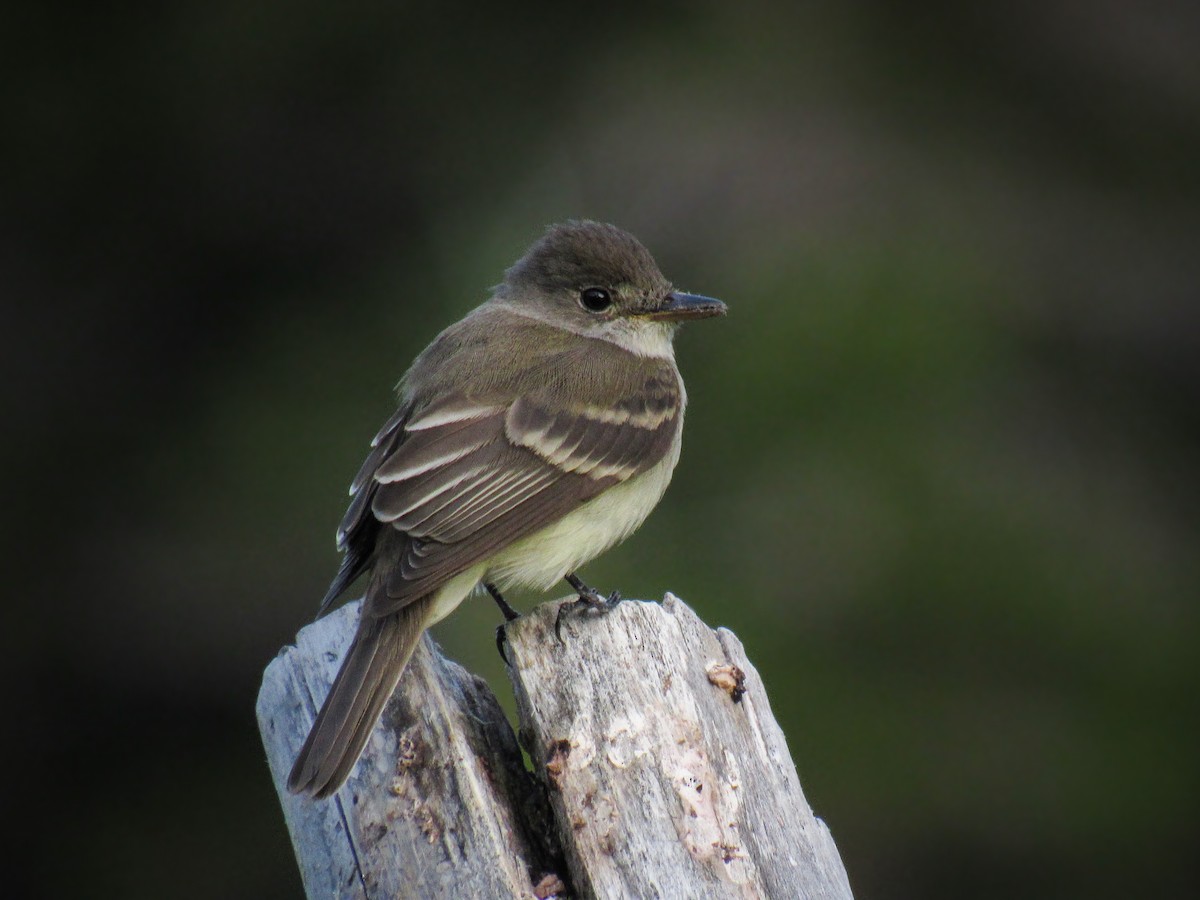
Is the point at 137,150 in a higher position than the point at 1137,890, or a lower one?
higher

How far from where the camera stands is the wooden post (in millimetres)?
2895

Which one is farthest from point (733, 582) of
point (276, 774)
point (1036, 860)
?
point (276, 774)

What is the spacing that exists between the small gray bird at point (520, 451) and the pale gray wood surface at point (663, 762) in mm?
394

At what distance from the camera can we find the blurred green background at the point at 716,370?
21.9ft

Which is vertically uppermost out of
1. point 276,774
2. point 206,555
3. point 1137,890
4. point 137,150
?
point 137,150

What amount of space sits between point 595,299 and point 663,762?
7.19 feet

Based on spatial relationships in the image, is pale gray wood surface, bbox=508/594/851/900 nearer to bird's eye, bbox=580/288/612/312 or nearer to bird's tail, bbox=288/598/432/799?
bird's tail, bbox=288/598/432/799

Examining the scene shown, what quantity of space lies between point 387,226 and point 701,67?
6.27ft

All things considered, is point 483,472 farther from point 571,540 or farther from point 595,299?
point 595,299

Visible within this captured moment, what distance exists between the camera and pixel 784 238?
25.0 ft

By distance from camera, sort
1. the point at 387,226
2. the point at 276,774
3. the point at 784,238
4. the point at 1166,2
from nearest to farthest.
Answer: the point at 276,774, the point at 784,238, the point at 387,226, the point at 1166,2

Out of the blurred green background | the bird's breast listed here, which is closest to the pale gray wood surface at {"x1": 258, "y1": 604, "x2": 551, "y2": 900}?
the bird's breast

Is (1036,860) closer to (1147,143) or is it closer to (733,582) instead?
(733,582)

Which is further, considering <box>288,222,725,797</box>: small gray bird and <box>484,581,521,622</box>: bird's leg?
<box>484,581,521,622</box>: bird's leg
